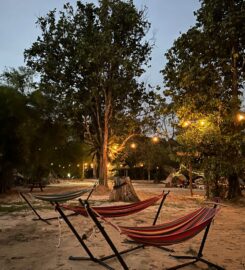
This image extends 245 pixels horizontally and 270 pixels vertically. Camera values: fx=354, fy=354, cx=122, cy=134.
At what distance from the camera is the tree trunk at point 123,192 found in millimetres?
12047

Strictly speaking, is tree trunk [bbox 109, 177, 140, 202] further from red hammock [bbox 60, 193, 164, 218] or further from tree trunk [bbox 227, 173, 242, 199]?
red hammock [bbox 60, 193, 164, 218]

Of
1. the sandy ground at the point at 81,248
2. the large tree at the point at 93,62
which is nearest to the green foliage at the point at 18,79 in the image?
the large tree at the point at 93,62

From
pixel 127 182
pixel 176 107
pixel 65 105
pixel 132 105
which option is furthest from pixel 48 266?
pixel 132 105

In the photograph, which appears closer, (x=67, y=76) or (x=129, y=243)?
(x=129, y=243)

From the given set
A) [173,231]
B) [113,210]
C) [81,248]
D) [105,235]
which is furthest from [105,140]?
[105,235]

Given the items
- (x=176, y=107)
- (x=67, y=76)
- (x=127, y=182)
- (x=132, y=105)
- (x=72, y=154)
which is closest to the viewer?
(x=127, y=182)

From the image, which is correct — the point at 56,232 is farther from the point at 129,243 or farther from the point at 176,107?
the point at 176,107

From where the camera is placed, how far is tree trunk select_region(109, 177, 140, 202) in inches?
474

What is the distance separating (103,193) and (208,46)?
26.5 feet

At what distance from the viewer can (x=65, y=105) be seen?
18328 millimetres

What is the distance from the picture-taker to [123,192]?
12.1m

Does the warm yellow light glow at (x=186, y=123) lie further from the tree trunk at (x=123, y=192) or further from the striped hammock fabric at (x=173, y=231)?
the striped hammock fabric at (x=173, y=231)

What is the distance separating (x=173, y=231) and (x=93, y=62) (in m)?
14.3

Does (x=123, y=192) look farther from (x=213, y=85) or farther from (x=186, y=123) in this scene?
(x=213, y=85)
